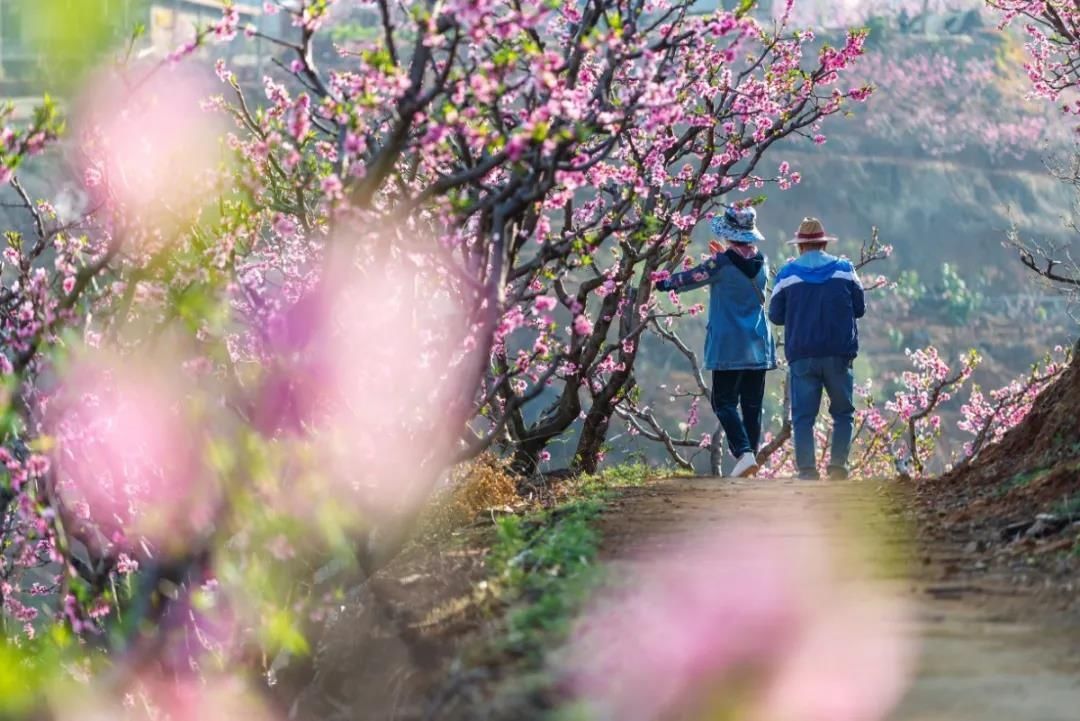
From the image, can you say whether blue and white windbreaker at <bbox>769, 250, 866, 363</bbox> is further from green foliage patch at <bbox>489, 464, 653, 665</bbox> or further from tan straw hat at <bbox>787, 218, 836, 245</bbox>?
green foliage patch at <bbox>489, 464, 653, 665</bbox>

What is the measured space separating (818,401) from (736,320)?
1005mm

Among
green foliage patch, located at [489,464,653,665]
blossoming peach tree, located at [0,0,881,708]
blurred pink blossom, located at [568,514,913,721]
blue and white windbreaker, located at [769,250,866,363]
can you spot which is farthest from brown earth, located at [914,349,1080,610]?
blossoming peach tree, located at [0,0,881,708]

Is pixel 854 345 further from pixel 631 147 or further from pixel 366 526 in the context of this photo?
→ pixel 366 526

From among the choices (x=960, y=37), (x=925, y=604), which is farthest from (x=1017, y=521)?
(x=960, y=37)

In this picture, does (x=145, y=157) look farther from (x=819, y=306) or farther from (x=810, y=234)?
(x=810, y=234)

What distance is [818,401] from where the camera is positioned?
38.3 ft

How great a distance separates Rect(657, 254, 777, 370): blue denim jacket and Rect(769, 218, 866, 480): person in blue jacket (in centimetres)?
40

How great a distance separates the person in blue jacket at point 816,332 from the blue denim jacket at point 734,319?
Result: 1.32 feet

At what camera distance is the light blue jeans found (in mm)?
11422

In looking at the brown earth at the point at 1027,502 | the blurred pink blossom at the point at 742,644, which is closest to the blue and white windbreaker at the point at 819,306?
the brown earth at the point at 1027,502

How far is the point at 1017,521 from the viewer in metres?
7.67

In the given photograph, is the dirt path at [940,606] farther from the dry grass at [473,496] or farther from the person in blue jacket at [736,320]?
the person in blue jacket at [736,320]

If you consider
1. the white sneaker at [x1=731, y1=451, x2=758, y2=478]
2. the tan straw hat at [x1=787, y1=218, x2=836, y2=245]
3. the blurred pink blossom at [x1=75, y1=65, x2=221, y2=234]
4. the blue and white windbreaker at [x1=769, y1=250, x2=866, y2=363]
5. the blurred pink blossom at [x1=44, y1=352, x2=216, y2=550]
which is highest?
the blurred pink blossom at [x1=75, y1=65, x2=221, y2=234]

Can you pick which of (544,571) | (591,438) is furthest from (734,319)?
(544,571)
